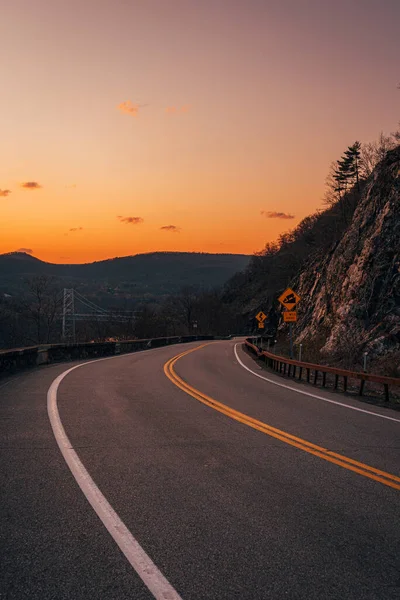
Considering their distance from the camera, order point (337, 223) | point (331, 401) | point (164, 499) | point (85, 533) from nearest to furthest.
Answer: point (85, 533)
point (164, 499)
point (331, 401)
point (337, 223)

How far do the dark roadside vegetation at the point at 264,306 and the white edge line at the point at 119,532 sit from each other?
15634 millimetres

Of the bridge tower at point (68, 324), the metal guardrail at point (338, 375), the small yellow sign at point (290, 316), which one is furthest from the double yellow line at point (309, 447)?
the bridge tower at point (68, 324)

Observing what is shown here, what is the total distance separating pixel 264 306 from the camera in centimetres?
11188

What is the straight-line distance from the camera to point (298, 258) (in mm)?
101562

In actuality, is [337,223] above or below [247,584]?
above

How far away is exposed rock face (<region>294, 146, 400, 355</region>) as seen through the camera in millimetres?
26750

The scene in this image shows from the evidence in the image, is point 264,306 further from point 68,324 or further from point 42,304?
point 68,324

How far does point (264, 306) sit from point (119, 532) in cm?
10845

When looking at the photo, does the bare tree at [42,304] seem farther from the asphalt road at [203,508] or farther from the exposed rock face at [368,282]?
the asphalt road at [203,508]

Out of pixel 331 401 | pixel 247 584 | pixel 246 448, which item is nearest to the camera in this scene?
pixel 247 584

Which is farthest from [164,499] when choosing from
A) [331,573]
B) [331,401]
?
[331,401]

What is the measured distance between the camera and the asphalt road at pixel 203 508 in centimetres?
360

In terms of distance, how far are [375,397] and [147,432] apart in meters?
8.10

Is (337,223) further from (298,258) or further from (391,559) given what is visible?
(391,559)
